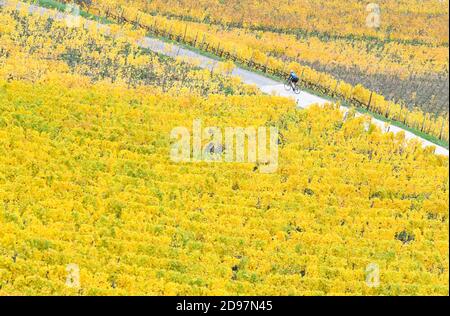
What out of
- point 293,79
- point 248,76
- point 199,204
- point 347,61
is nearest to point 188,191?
point 199,204

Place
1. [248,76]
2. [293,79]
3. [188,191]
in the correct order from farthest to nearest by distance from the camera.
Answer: [248,76], [293,79], [188,191]

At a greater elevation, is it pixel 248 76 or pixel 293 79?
pixel 248 76

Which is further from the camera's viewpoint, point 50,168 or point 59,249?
point 50,168

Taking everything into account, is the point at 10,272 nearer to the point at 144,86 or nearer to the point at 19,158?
the point at 19,158

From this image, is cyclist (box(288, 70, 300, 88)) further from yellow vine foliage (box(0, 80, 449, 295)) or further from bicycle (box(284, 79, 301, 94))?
yellow vine foliage (box(0, 80, 449, 295))

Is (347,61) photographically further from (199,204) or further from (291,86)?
(199,204)

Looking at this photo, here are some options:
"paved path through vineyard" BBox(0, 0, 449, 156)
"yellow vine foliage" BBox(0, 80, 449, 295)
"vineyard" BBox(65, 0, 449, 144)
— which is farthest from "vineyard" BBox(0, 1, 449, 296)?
"paved path through vineyard" BBox(0, 0, 449, 156)
